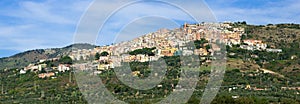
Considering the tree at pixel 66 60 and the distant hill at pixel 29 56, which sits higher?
the distant hill at pixel 29 56

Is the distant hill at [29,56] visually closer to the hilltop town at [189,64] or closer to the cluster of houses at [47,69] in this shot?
the hilltop town at [189,64]

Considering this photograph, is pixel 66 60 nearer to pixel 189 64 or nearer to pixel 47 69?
pixel 47 69

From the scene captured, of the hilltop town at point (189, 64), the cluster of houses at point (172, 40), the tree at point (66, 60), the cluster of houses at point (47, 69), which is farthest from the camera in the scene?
the tree at point (66, 60)

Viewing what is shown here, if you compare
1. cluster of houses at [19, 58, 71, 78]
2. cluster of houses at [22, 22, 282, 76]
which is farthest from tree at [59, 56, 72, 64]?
cluster of houses at [19, 58, 71, 78]

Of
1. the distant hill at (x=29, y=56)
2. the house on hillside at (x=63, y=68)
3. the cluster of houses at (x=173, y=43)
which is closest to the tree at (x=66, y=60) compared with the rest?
the cluster of houses at (x=173, y=43)

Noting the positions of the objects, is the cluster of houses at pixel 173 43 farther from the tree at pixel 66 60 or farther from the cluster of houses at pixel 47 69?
the tree at pixel 66 60

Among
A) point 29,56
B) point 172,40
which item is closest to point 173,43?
point 172,40

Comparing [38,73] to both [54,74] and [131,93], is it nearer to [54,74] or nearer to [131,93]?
[54,74]

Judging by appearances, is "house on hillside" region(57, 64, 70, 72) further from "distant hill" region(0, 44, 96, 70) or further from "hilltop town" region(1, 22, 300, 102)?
"distant hill" region(0, 44, 96, 70)

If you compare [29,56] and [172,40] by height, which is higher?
[172,40]

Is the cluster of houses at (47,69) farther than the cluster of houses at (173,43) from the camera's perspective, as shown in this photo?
No

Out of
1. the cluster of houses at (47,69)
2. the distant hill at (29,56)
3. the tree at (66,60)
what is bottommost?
the cluster of houses at (47,69)

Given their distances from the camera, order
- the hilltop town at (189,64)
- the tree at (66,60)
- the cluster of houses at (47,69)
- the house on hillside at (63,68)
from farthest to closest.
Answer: the tree at (66,60) → the house on hillside at (63,68) → the cluster of houses at (47,69) → the hilltop town at (189,64)
